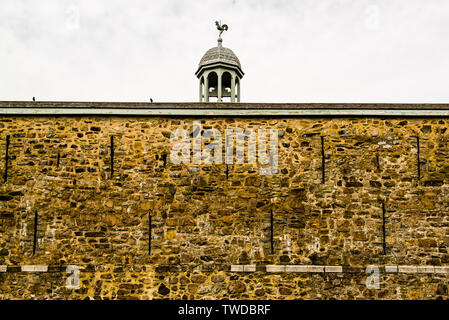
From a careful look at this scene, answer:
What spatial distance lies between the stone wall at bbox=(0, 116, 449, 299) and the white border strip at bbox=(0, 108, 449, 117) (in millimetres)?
135

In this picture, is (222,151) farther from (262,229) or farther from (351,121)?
(351,121)

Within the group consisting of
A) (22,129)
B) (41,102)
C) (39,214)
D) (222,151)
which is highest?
(41,102)

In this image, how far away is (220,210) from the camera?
24.8 feet

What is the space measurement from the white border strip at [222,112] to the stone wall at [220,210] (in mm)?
135

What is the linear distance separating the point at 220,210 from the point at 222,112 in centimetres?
212

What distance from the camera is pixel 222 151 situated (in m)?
7.79

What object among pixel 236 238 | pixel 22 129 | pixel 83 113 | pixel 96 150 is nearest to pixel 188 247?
pixel 236 238

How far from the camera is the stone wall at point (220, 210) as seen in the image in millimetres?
7359

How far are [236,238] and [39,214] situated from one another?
4.13m

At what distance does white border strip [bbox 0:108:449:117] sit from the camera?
7.78m
